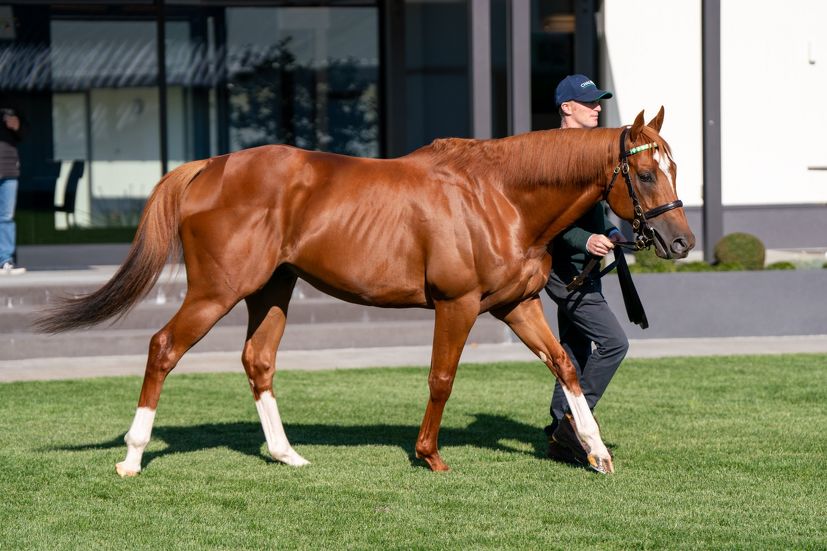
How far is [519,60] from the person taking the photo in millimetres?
12562

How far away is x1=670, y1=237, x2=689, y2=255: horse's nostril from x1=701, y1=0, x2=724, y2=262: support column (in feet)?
23.1

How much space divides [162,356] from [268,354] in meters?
0.62

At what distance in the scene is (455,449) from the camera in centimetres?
725

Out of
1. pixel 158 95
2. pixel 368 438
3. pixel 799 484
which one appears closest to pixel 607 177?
pixel 799 484

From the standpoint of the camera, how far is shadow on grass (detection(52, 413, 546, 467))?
7363mm

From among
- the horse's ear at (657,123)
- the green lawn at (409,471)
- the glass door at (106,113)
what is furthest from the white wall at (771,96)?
the horse's ear at (657,123)

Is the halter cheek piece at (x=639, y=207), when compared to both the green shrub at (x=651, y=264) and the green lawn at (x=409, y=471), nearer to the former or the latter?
the green lawn at (x=409, y=471)

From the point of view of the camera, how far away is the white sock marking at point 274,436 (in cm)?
682

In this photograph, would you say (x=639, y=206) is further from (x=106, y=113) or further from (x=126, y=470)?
(x=106, y=113)

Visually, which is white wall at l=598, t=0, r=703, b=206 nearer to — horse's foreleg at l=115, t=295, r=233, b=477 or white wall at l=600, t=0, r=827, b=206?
white wall at l=600, t=0, r=827, b=206

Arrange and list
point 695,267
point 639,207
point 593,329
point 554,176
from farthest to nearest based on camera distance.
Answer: point 695,267 → point 593,329 → point 554,176 → point 639,207

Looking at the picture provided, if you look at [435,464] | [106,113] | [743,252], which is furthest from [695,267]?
[106,113]

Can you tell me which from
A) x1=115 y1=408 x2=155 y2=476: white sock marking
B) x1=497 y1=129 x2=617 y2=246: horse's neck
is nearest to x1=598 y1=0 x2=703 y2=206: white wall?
x1=497 y1=129 x2=617 y2=246: horse's neck

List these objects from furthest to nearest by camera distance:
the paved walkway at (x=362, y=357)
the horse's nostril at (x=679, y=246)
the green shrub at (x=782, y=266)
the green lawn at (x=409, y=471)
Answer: the green shrub at (x=782, y=266) → the paved walkway at (x=362, y=357) → the horse's nostril at (x=679, y=246) → the green lawn at (x=409, y=471)
